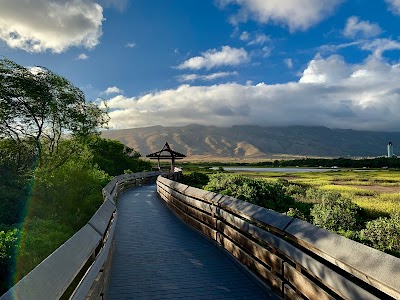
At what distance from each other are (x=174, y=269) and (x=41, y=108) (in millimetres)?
33999

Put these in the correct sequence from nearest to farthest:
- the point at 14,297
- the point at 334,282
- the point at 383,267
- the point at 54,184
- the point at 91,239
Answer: the point at 14,297 < the point at 383,267 < the point at 334,282 < the point at 91,239 < the point at 54,184

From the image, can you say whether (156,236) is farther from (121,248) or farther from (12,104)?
(12,104)

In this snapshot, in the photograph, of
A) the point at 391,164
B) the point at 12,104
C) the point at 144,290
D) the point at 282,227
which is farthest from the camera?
the point at 391,164

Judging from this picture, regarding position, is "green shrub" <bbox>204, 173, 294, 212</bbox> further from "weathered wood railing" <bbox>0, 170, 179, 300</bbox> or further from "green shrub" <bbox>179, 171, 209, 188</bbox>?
"weathered wood railing" <bbox>0, 170, 179, 300</bbox>

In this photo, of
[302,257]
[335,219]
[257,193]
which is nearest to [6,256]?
[302,257]

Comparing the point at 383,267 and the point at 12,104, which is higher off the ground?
the point at 12,104

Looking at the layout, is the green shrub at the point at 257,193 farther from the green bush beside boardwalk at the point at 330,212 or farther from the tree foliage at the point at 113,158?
the tree foliage at the point at 113,158

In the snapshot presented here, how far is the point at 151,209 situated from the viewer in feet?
53.6

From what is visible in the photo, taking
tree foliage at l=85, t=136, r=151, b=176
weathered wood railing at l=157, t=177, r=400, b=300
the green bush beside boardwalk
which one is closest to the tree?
tree foliage at l=85, t=136, r=151, b=176

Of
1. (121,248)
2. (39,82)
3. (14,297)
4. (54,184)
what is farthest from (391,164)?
(14,297)

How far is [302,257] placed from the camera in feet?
15.8

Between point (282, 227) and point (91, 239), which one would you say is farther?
point (282, 227)

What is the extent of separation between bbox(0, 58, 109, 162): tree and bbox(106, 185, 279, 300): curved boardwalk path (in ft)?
90.3

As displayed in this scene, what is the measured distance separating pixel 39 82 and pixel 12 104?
11.0 ft
